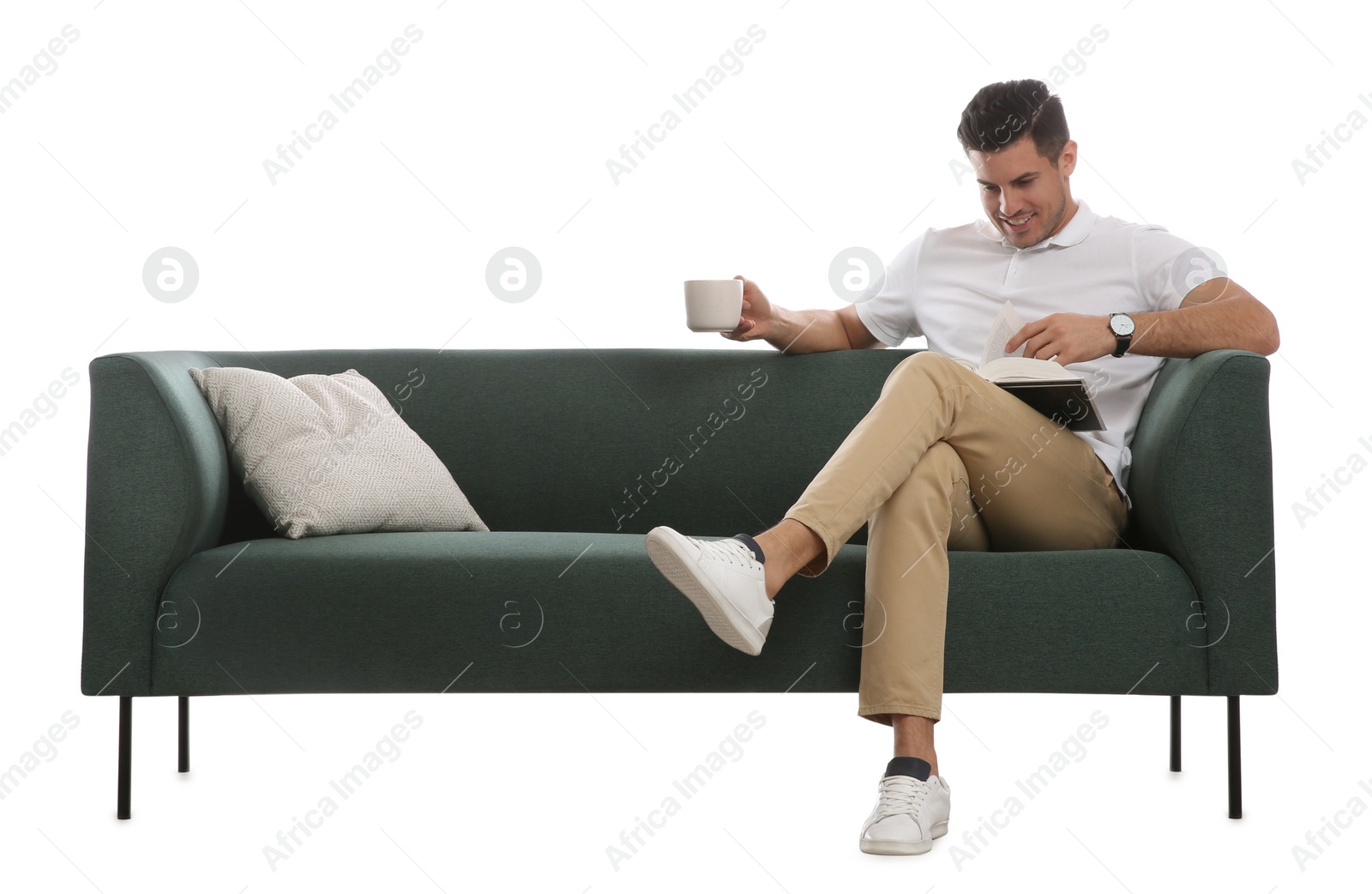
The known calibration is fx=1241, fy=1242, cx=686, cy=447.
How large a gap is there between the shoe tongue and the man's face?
3.71 feet

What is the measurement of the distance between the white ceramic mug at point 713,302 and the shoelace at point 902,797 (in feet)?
3.15

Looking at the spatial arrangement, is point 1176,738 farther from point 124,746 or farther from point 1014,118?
point 124,746

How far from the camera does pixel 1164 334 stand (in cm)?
217

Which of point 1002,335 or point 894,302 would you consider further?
point 894,302

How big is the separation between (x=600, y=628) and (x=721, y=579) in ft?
1.17

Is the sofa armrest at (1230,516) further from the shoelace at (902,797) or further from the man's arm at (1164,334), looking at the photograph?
the shoelace at (902,797)

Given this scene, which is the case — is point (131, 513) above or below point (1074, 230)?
→ below

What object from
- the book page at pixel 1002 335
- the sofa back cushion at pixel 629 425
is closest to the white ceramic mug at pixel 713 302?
the sofa back cushion at pixel 629 425

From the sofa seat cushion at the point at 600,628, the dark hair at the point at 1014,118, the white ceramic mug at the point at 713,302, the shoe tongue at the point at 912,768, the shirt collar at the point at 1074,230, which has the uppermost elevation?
the dark hair at the point at 1014,118

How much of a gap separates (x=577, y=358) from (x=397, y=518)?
0.55 metres

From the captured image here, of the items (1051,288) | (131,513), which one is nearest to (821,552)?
(1051,288)

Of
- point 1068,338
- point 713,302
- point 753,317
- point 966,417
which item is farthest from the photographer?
point 753,317

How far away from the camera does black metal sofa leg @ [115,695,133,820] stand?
2070 millimetres

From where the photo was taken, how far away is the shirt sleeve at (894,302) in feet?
8.64
